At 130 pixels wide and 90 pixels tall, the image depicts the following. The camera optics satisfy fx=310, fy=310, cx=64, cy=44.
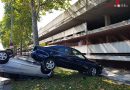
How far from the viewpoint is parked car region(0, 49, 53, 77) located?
16.0 metres

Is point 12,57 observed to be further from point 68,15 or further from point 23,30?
point 23,30

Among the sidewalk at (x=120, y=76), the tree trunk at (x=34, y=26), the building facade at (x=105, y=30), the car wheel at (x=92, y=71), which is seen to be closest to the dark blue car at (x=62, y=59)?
the car wheel at (x=92, y=71)

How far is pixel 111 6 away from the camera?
25109 mm

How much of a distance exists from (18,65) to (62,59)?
271 cm

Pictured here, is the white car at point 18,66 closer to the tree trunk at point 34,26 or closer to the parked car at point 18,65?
the parked car at point 18,65

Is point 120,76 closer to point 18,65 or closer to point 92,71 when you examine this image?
point 92,71

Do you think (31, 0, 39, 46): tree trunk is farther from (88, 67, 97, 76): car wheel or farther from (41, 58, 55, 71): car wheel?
(41, 58, 55, 71): car wheel

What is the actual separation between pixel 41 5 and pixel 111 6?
34.1 feet

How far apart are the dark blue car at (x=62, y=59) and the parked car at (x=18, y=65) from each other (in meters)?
0.40

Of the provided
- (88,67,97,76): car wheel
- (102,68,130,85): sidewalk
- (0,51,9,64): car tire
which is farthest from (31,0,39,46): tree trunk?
(0,51,9,64): car tire

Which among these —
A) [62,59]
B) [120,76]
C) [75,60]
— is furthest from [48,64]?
[120,76]

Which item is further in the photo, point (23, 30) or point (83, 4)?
point (23, 30)

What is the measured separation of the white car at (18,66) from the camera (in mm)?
15969

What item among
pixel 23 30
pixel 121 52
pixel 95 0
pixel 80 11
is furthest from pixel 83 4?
pixel 23 30
